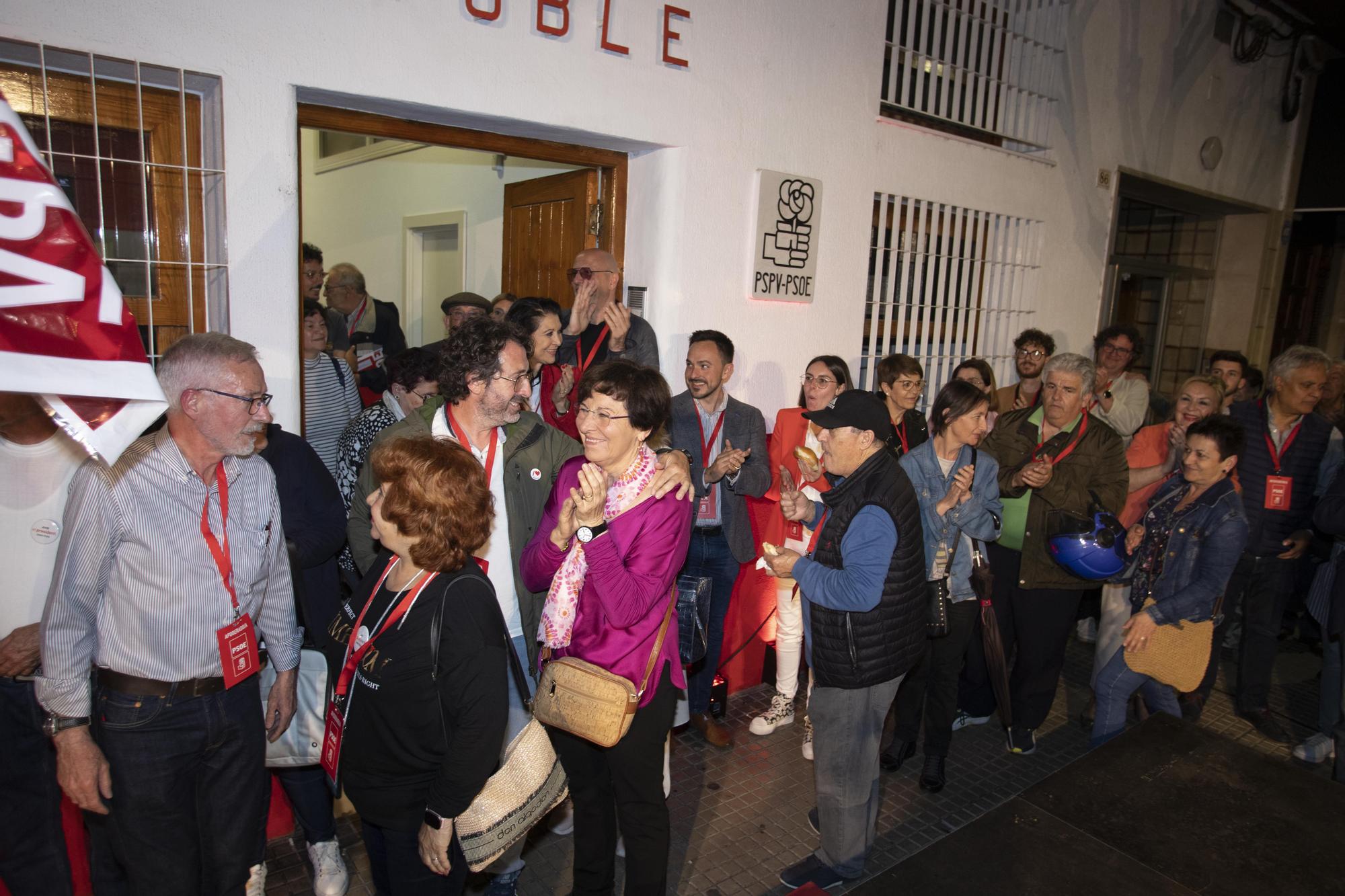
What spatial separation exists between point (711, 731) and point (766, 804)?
21.6 inches

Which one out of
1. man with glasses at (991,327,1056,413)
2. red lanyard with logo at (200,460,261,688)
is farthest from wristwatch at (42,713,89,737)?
man with glasses at (991,327,1056,413)

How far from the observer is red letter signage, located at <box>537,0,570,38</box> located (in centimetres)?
392

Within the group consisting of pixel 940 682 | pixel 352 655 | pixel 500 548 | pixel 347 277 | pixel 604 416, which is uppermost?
pixel 347 277

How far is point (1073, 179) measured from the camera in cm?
710

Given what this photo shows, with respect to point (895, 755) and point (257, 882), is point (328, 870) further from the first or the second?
point (895, 755)

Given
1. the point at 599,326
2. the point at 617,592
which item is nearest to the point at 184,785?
the point at 617,592

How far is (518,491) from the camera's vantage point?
290 cm

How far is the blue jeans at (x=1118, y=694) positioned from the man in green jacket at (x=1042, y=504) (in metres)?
0.36

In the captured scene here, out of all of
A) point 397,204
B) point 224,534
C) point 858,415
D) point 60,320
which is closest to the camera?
point 60,320

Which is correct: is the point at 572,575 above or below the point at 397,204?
below

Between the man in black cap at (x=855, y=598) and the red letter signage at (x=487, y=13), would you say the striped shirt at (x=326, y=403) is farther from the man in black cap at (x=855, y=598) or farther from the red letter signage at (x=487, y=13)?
the man in black cap at (x=855, y=598)

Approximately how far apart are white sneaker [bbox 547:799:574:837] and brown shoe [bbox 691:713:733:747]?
3.03 ft

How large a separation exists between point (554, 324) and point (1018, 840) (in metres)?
2.66

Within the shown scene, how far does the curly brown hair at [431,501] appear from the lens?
2.13 m
